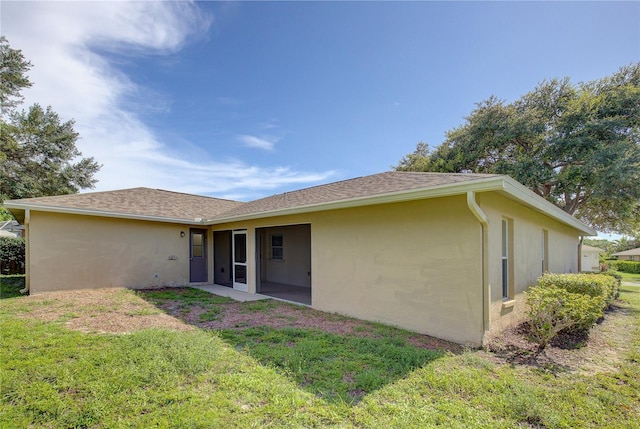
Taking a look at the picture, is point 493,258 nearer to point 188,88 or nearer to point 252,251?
point 252,251

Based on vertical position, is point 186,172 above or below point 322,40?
below

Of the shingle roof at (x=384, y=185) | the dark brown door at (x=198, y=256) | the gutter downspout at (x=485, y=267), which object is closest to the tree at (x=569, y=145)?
the shingle roof at (x=384, y=185)

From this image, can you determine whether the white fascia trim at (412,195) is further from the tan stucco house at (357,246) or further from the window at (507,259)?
the window at (507,259)

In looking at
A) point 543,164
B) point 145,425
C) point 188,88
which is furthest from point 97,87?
point 543,164

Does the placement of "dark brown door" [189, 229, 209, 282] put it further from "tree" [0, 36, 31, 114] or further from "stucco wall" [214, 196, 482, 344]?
"tree" [0, 36, 31, 114]

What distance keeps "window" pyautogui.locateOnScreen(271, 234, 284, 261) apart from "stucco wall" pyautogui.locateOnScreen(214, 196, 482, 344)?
20.1 feet

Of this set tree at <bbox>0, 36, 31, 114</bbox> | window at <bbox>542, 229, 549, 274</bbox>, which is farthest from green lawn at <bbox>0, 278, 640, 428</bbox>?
tree at <bbox>0, 36, 31, 114</bbox>

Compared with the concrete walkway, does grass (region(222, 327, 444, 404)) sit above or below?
above

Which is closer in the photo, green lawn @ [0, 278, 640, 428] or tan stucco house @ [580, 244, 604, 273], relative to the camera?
green lawn @ [0, 278, 640, 428]

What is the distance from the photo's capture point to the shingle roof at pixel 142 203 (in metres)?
9.99

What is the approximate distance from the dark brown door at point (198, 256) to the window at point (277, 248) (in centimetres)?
315

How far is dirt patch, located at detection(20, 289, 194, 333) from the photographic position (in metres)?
6.11

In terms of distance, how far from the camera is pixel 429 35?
9758 mm

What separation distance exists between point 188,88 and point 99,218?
5.68m
